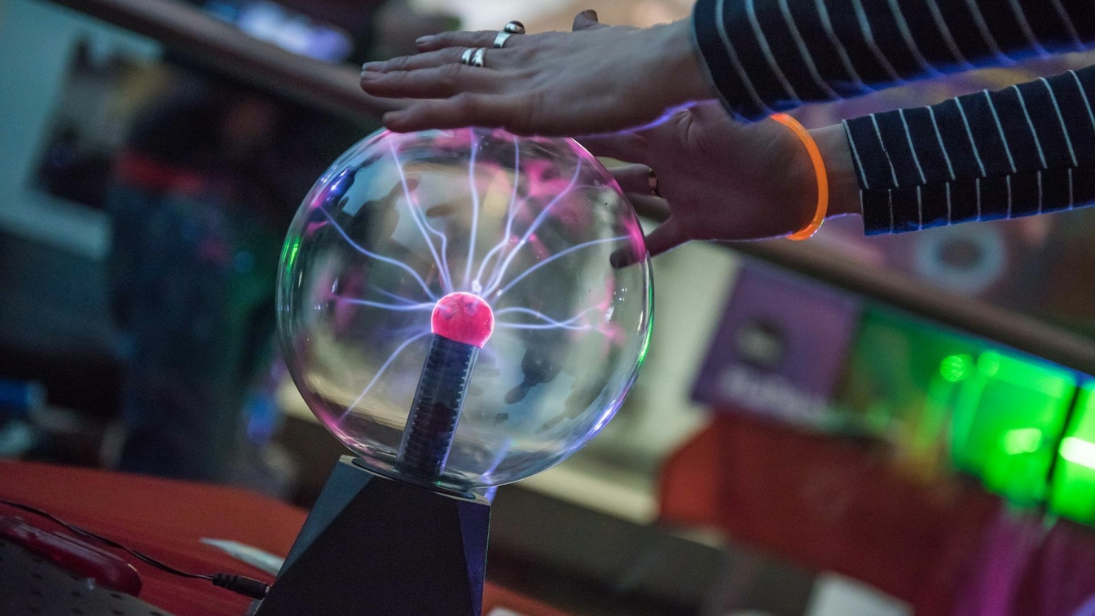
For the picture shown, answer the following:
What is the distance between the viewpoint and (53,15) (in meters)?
2.29

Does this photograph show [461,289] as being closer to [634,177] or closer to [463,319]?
[463,319]

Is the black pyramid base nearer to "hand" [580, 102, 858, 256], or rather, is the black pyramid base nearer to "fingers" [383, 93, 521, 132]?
"fingers" [383, 93, 521, 132]

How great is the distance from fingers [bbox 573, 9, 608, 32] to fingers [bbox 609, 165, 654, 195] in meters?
0.16

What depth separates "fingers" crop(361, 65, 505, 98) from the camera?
0.56 metres

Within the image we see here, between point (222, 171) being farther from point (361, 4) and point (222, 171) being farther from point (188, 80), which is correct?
point (361, 4)

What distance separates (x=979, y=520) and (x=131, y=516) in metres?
1.87

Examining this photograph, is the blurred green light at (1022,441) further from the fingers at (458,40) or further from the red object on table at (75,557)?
the red object on table at (75,557)

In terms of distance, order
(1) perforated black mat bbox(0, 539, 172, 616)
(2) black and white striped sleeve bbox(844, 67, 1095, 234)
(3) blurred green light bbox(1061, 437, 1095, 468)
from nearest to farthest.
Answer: (1) perforated black mat bbox(0, 539, 172, 616), (2) black and white striped sleeve bbox(844, 67, 1095, 234), (3) blurred green light bbox(1061, 437, 1095, 468)

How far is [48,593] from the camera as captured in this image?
495mm

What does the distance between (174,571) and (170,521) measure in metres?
0.18

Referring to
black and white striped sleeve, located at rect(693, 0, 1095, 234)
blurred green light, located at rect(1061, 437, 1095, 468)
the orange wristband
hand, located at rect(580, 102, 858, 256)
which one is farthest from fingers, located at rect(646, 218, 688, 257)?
blurred green light, located at rect(1061, 437, 1095, 468)

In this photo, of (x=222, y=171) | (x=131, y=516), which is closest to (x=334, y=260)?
(x=131, y=516)

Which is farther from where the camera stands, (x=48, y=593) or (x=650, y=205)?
(x=650, y=205)

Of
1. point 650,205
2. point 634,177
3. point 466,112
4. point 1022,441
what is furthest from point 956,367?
point 466,112
